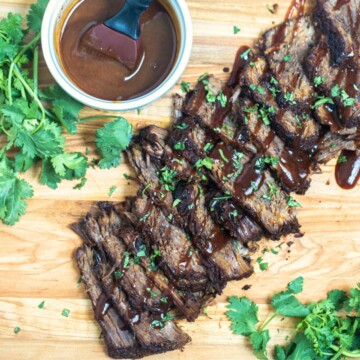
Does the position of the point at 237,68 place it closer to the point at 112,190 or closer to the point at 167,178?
the point at 167,178

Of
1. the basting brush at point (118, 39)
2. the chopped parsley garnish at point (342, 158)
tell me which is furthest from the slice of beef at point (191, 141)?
the chopped parsley garnish at point (342, 158)

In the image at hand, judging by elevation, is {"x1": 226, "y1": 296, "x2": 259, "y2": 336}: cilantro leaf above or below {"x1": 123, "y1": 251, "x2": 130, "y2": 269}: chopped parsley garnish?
below

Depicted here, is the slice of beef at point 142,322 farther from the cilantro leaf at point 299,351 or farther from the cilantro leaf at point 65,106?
the cilantro leaf at point 65,106

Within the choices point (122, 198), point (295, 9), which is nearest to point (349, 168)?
point (295, 9)

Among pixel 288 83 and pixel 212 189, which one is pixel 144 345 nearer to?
pixel 212 189

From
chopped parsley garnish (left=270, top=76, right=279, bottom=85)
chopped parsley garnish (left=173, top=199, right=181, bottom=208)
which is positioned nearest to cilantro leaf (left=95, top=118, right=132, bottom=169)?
chopped parsley garnish (left=173, top=199, right=181, bottom=208)

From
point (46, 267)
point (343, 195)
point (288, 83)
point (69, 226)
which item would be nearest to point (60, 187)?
point (69, 226)

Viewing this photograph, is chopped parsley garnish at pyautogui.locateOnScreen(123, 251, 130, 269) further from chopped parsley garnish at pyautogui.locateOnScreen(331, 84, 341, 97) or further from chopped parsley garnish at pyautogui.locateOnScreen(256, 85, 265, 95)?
chopped parsley garnish at pyautogui.locateOnScreen(331, 84, 341, 97)

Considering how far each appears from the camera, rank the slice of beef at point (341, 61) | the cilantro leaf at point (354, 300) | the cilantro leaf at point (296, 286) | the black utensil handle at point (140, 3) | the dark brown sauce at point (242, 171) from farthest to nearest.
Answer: the cilantro leaf at point (296, 286)
the cilantro leaf at point (354, 300)
the dark brown sauce at point (242, 171)
the slice of beef at point (341, 61)
the black utensil handle at point (140, 3)
